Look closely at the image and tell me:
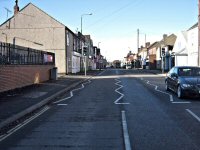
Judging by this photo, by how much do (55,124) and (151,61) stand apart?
85.2 m

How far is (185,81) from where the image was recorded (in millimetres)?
17688

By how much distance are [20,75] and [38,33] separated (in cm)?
2821

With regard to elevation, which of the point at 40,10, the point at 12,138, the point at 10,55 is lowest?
the point at 12,138

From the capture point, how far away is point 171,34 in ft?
295

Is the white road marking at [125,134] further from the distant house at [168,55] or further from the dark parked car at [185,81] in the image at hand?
the distant house at [168,55]

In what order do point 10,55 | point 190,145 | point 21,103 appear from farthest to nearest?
point 10,55
point 21,103
point 190,145

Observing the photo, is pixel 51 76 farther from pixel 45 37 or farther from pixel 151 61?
pixel 151 61

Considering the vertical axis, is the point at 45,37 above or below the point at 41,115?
above

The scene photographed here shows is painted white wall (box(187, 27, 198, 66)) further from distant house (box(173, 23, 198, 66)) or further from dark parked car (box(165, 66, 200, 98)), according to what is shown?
dark parked car (box(165, 66, 200, 98))

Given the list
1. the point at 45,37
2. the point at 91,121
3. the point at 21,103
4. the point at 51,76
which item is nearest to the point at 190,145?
the point at 91,121

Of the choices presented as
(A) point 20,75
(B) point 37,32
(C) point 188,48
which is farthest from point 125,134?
(C) point 188,48

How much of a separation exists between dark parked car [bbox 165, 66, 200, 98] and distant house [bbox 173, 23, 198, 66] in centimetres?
2761

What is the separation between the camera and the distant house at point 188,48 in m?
47.5

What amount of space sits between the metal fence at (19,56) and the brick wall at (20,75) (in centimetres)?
29
